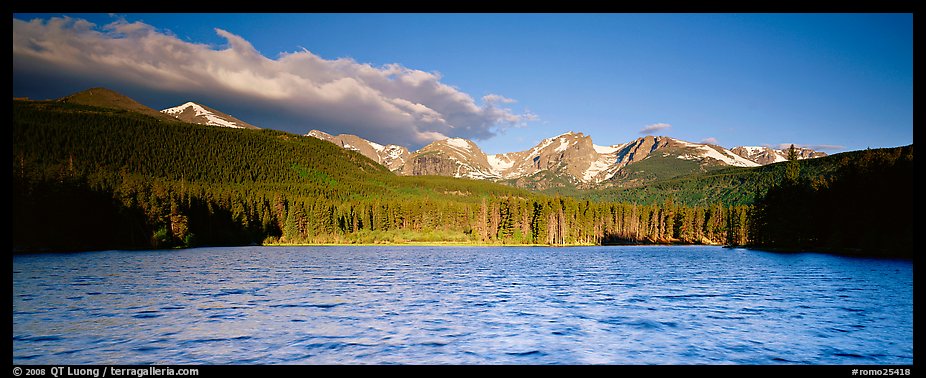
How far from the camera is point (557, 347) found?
20438 millimetres

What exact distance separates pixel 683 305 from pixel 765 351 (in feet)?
43.8

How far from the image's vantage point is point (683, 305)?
33250mm
